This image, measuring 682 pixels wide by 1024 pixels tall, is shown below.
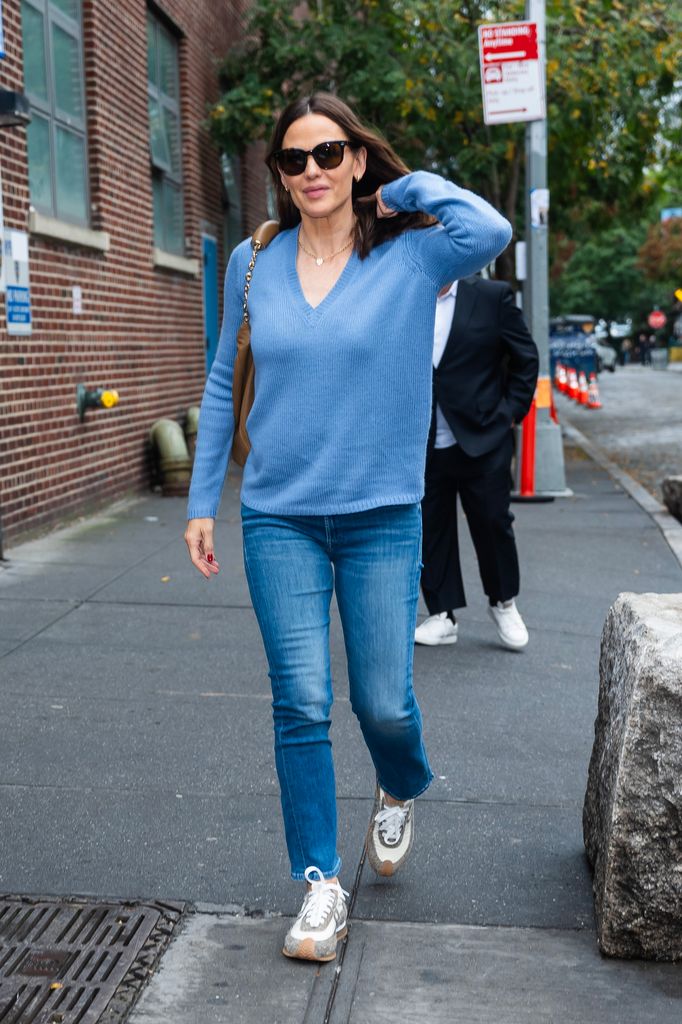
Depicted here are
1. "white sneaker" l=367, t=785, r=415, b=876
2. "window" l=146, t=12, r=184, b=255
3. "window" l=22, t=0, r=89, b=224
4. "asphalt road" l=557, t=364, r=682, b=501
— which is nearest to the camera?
"white sneaker" l=367, t=785, r=415, b=876

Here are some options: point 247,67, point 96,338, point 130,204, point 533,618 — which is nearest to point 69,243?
point 96,338

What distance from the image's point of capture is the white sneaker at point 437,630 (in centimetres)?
622

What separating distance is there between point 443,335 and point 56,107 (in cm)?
536

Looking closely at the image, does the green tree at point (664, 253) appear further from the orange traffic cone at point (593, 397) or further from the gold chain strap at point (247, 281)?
the gold chain strap at point (247, 281)

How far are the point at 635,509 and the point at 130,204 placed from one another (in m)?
5.08

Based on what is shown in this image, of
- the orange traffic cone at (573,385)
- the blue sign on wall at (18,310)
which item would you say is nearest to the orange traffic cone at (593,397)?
the orange traffic cone at (573,385)

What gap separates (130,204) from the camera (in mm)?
11453

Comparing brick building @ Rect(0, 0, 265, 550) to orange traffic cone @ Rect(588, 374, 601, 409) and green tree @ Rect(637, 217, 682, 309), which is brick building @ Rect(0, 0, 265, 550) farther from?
green tree @ Rect(637, 217, 682, 309)

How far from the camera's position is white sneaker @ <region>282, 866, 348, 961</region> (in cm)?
303

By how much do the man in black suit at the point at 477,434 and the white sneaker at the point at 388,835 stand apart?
2518 mm

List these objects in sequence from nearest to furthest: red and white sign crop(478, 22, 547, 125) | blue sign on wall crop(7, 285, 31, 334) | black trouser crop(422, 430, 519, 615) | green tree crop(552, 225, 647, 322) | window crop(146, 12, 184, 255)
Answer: black trouser crop(422, 430, 519, 615), blue sign on wall crop(7, 285, 31, 334), red and white sign crop(478, 22, 547, 125), window crop(146, 12, 184, 255), green tree crop(552, 225, 647, 322)

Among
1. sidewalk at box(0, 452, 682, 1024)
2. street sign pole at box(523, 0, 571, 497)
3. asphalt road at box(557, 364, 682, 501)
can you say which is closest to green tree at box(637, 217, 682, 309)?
asphalt road at box(557, 364, 682, 501)

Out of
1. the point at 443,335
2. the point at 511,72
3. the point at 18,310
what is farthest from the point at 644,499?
the point at 443,335

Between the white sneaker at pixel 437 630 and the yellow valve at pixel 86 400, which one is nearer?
the white sneaker at pixel 437 630
